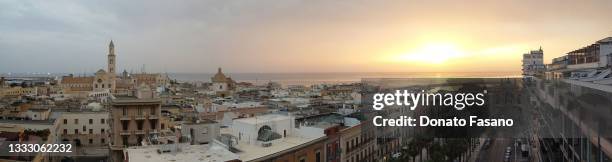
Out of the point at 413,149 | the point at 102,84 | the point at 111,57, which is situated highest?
the point at 111,57

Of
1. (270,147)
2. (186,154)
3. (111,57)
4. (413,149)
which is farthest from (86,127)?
(186,154)

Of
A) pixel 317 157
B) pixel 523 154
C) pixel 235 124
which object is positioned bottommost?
pixel 523 154

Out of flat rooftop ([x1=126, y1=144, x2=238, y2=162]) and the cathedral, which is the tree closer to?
flat rooftop ([x1=126, y1=144, x2=238, y2=162])

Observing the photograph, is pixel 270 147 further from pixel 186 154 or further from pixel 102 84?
pixel 102 84

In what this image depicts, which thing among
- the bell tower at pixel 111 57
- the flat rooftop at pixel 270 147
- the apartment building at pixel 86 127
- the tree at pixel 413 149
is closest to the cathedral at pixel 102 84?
the bell tower at pixel 111 57

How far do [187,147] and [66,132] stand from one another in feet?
36.6

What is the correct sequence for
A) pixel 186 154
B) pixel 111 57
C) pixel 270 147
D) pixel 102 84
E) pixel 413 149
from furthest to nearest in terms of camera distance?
pixel 102 84, pixel 111 57, pixel 413 149, pixel 270 147, pixel 186 154

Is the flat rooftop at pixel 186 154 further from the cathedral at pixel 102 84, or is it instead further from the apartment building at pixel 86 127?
the cathedral at pixel 102 84

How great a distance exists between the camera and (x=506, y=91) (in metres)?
24.7

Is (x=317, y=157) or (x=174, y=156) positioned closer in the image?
(x=174, y=156)

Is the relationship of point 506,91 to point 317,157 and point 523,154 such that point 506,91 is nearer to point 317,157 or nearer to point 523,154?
point 523,154

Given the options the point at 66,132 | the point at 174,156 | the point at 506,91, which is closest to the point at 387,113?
the point at 174,156

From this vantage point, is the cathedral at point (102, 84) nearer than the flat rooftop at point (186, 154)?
No

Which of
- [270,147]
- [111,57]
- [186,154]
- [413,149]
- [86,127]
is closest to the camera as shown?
[186,154]
